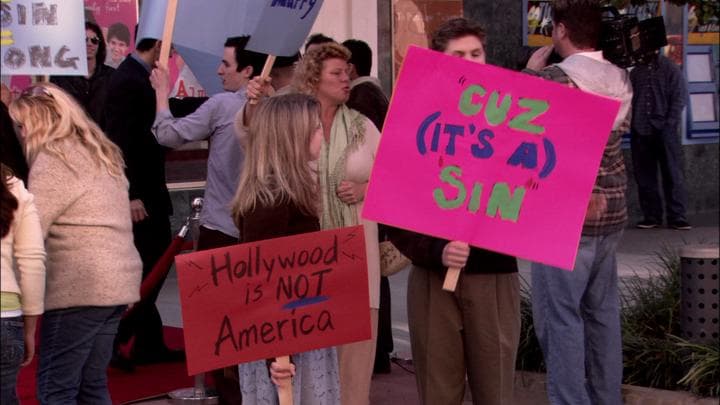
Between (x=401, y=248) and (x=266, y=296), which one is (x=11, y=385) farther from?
(x=401, y=248)

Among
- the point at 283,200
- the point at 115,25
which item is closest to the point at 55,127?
the point at 283,200

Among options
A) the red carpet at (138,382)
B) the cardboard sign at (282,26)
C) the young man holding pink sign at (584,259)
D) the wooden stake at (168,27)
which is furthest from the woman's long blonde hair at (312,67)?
the red carpet at (138,382)

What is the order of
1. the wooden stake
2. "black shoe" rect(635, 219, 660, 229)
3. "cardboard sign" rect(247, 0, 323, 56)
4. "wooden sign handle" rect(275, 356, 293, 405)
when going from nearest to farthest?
"wooden sign handle" rect(275, 356, 293, 405), the wooden stake, "cardboard sign" rect(247, 0, 323, 56), "black shoe" rect(635, 219, 660, 229)

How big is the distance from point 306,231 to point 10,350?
3.92 feet

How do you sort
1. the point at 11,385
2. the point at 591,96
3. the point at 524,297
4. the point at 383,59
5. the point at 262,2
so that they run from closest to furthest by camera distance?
the point at 11,385, the point at 591,96, the point at 262,2, the point at 524,297, the point at 383,59

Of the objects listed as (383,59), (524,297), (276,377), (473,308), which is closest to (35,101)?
(276,377)

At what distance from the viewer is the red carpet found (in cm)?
780

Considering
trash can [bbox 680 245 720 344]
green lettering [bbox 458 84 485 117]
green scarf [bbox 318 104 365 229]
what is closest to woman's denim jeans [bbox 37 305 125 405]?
green scarf [bbox 318 104 365 229]

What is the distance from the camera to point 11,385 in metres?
5.03

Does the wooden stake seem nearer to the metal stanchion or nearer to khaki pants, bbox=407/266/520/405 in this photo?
the metal stanchion

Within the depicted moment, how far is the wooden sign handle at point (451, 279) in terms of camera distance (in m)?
5.26

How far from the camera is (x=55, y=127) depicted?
5.67m

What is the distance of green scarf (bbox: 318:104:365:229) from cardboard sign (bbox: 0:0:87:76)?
135 cm

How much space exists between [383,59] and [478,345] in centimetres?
789
